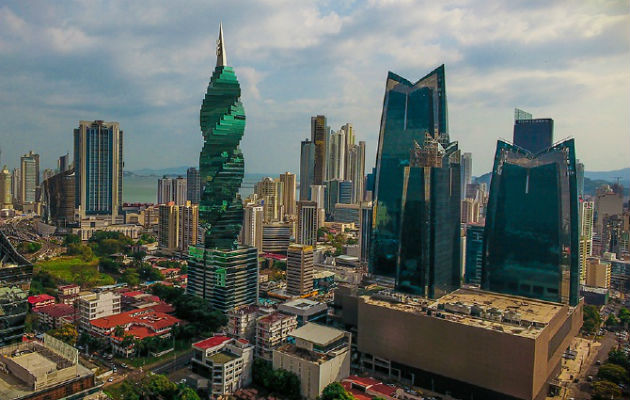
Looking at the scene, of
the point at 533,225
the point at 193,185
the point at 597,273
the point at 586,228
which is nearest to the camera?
the point at 533,225

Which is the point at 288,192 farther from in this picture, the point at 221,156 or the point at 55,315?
the point at 55,315

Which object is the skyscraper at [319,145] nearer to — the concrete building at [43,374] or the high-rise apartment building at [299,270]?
the high-rise apartment building at [299,270]

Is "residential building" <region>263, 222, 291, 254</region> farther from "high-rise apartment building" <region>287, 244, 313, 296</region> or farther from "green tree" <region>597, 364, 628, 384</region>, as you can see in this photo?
"green tree" <region>597, 364, 628, 384</region>

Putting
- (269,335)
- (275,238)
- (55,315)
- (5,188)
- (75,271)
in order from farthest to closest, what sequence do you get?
1. (5,188)
2. (275,238)
3. (75,271)
4. (55,315)
5. (269,335)

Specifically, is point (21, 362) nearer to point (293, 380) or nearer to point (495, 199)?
point (293, 380)

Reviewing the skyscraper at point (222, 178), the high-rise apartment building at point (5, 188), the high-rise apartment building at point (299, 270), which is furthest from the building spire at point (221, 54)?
the high-rise apartment building at point (5, 188)

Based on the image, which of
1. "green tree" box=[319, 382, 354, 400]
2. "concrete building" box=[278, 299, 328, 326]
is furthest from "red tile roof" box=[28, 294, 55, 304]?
"green tree" box=[319, 382, 354, 400]

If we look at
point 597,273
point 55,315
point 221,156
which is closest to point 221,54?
point 221,156

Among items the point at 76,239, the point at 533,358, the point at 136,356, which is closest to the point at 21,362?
the point at 136,356
